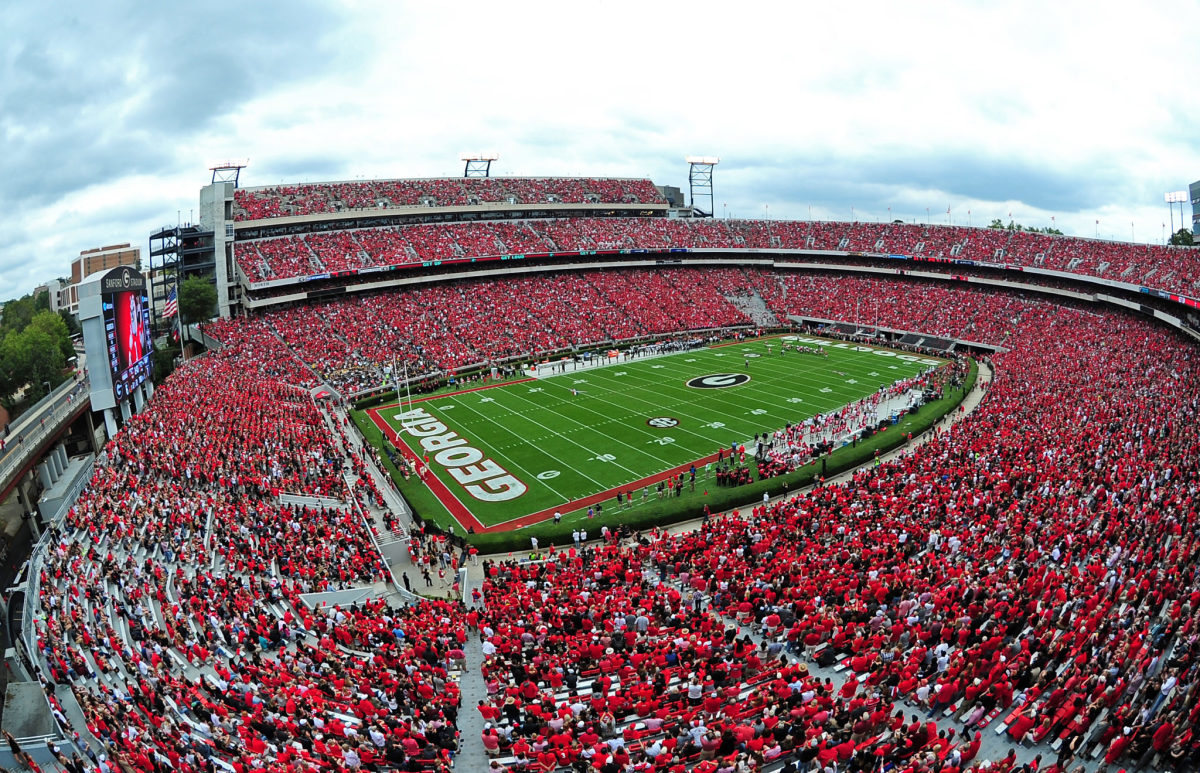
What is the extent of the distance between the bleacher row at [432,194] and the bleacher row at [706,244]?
2.93 meters

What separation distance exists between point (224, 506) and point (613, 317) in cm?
4202

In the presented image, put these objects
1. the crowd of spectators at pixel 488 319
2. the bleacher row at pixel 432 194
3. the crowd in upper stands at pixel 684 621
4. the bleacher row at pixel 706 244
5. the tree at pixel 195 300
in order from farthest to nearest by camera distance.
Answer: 1. the bleacher row at pixel 432 194
2. the bleacher row at pixel 706 244
3. the tree at pixel 195 300
4. the crowd of spectators at pixel 488 319
5. the crowd in upper stands at pixel 684 621

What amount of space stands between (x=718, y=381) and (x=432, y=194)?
1472 inches

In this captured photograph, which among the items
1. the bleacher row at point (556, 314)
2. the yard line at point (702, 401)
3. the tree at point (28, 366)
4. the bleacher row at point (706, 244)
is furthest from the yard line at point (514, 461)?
the tree at point (28, 366)

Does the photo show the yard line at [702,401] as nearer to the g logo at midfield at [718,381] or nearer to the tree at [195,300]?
the g logo at midfield at [718,381]

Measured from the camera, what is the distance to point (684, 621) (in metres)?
15.2

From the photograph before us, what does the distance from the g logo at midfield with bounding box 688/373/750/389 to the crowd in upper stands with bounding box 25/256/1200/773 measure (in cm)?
1695

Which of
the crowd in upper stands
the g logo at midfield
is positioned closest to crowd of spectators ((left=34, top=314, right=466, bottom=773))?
the crowd in upper stands

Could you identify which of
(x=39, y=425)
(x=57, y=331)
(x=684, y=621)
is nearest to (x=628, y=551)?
(x=684, y=621)

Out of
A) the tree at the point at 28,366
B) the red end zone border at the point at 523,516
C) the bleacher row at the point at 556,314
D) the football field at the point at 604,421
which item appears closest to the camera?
the red end zone border at the point at 523,516

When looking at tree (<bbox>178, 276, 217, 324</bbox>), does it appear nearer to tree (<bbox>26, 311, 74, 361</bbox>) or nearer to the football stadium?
the football stadium

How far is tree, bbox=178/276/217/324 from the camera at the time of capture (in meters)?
49.8

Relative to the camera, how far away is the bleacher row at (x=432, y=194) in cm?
5997

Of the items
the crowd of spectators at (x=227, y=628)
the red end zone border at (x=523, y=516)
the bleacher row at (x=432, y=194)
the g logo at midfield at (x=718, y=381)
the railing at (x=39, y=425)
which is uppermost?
the bleacher row at (x=432, y=194)
